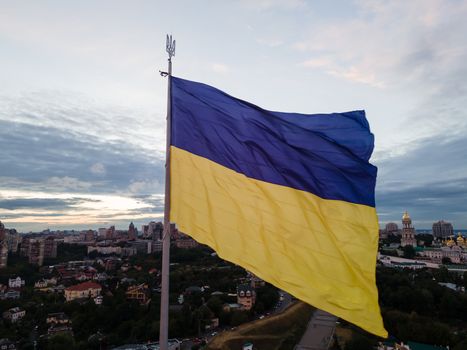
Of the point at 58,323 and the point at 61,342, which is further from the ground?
the point at 61,342

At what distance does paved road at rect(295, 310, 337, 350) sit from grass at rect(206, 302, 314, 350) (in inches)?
18.9

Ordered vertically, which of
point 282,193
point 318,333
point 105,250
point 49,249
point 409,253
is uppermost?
point 282,193

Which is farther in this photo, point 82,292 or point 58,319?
point 82,292

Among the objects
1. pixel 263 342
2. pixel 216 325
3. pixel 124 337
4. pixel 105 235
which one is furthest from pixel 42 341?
pixel 105 235

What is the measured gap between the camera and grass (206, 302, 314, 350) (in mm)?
25298

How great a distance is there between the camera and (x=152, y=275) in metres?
51.9

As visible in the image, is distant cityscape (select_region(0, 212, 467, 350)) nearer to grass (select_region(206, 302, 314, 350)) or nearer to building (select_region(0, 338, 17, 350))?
building (select_region(0, 338, 17, 350))

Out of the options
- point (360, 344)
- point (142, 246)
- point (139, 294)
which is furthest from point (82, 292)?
point (142, 246)

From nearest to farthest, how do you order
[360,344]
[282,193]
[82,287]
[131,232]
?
[282,193] < [360,344] < [82,287] < [131,232]

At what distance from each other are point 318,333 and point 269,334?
12.5ft

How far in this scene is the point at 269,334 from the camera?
2752cm

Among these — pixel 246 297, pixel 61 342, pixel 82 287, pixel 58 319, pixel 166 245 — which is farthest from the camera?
pixel 82 287

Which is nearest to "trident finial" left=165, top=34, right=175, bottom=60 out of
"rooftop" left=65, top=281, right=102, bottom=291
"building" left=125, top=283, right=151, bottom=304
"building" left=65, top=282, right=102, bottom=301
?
"building" left=125, top=283, right=151, bottom=304

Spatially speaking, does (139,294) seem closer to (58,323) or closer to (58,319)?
(58,319)
